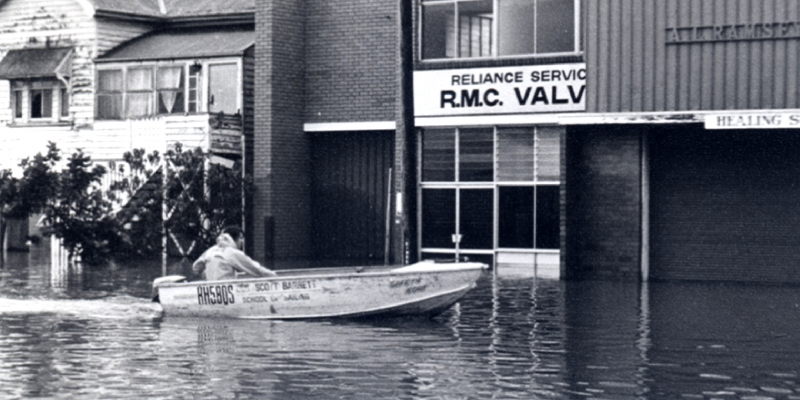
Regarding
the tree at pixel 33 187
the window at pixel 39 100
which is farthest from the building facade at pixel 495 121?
the window at pixel 39 100

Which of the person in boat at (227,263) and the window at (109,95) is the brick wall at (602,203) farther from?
the window at (109,95)

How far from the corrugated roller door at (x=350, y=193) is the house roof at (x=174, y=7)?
183 inches

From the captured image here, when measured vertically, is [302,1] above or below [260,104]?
above

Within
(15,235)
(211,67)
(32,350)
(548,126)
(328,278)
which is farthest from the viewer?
(15,235)

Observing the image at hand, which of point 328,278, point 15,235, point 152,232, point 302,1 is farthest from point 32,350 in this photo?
point 15,235

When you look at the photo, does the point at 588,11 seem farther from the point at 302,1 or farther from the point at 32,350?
the point at 32,350

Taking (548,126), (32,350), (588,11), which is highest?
(588,11)

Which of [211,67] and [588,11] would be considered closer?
→ [588,11]

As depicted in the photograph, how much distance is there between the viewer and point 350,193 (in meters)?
35.2

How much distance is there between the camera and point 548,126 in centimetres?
3025

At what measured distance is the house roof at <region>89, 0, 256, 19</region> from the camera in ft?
126

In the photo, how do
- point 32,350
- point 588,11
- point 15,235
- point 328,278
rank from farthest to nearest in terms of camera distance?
point 15,235 < point 588,11 < point 328,278 < point 32,350

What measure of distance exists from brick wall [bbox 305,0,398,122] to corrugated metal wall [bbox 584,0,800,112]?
778 centimetres

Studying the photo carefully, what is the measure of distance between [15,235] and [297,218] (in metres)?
8.40
